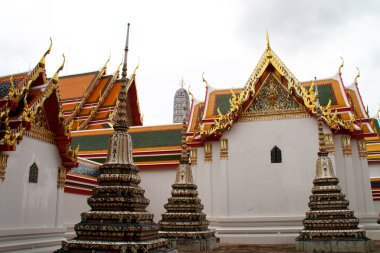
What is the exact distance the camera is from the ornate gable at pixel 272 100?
10.6 meters

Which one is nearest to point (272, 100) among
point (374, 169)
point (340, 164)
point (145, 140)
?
point (340, 164)

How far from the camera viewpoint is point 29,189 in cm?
670

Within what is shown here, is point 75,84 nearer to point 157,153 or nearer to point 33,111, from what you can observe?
point 157,153

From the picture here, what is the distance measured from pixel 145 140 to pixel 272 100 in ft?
16.1

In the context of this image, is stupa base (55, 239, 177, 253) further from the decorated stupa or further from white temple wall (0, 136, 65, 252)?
white temple wall (0, 136, 65, 252)

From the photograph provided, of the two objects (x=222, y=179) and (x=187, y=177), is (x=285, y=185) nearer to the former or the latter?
(x=222, y=179)

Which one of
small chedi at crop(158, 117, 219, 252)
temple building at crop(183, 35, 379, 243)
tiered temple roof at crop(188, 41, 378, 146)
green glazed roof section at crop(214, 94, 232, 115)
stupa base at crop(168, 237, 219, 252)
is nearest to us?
stupa base at crop(168, 237, 219, 252)

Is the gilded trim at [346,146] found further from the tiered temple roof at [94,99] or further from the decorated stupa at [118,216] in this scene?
the tiered temple roof at [94,99]

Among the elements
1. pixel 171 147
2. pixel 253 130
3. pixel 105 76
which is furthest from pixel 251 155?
pixel 105 76

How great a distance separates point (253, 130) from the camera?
1070 centimetres

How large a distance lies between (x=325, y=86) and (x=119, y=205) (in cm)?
897

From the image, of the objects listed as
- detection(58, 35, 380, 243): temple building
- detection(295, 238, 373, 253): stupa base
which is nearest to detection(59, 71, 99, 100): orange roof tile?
detection(58, 35, 380, 243): temple building

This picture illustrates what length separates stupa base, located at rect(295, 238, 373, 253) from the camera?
307 inches

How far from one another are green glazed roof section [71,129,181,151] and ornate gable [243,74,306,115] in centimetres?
335
